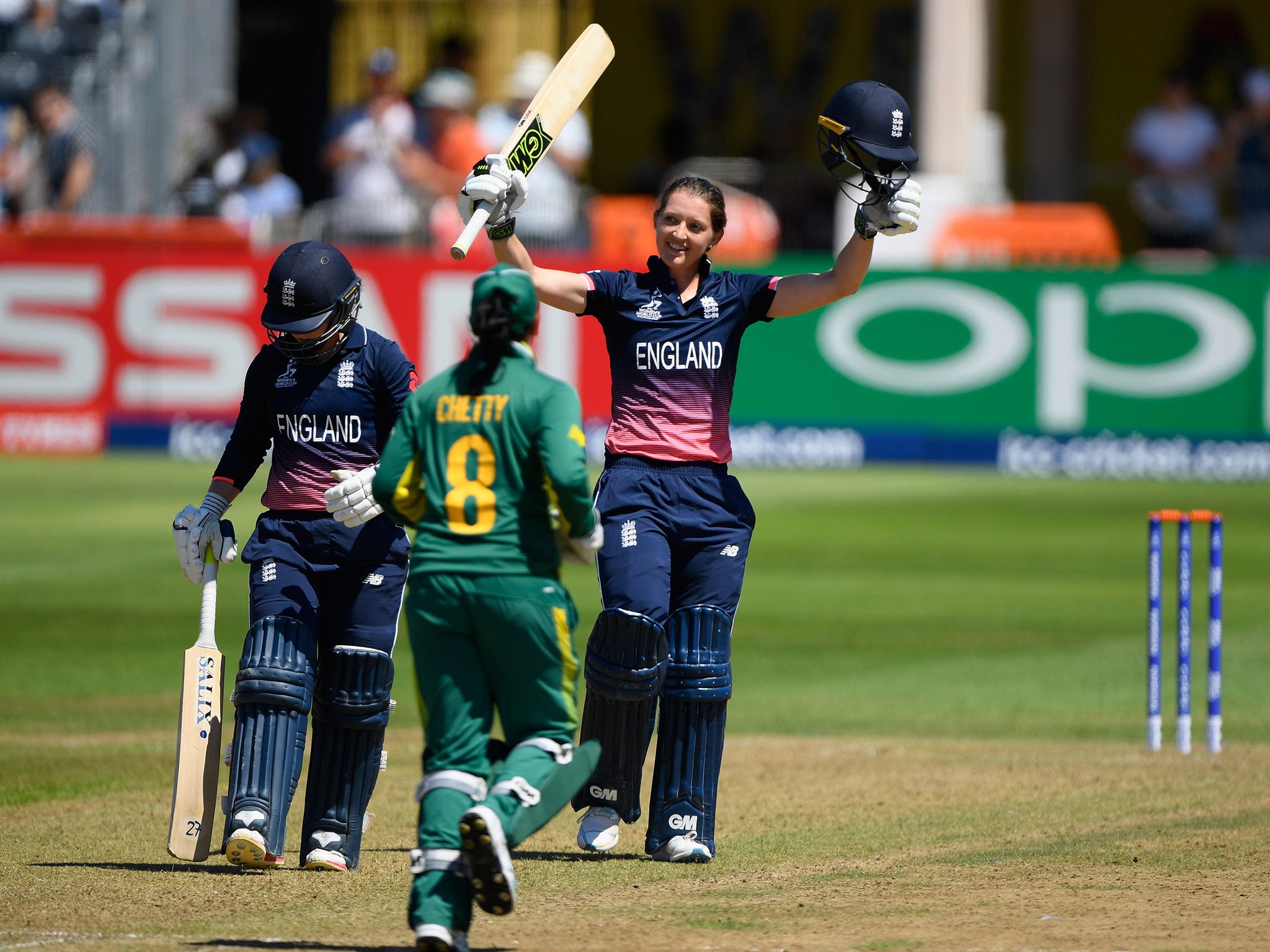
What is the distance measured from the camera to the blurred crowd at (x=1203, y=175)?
22.7 m

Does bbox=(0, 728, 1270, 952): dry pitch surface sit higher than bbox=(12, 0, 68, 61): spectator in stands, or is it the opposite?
bbox=(12, 0, 68, 61): spectator in stands

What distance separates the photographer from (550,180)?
21531 millimetres

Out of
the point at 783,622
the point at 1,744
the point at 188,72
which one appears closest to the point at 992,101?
the point at 188,72

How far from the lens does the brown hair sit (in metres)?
7.06

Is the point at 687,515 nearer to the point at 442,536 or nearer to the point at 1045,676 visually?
the point at 442,536

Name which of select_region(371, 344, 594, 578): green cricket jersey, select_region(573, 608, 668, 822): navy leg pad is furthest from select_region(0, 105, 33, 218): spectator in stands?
select_region(371, 344, 594, 578): green cricket jersey

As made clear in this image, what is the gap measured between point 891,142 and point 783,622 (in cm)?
644

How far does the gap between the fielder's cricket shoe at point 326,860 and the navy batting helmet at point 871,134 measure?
2.92 meters

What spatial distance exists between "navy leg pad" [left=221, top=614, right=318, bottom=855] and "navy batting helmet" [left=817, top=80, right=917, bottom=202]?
8.32ft

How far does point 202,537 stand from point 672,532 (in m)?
1.61

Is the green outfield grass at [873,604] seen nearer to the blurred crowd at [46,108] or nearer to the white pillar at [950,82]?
the blurred crowd at [46,108]

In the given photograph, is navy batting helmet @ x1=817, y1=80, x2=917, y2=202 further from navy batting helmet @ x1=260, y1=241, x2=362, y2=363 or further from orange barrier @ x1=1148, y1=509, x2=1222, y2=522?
orange barrier @ x1=1148, y1=509, x2=1222, y2=522

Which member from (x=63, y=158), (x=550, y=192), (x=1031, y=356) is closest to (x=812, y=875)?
(x=1031, y=356)

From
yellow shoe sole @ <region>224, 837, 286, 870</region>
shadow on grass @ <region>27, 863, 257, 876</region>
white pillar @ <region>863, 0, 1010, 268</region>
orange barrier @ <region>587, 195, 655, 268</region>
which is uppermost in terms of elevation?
white pillar @ <region>863, 0, 1010, 268</region>
